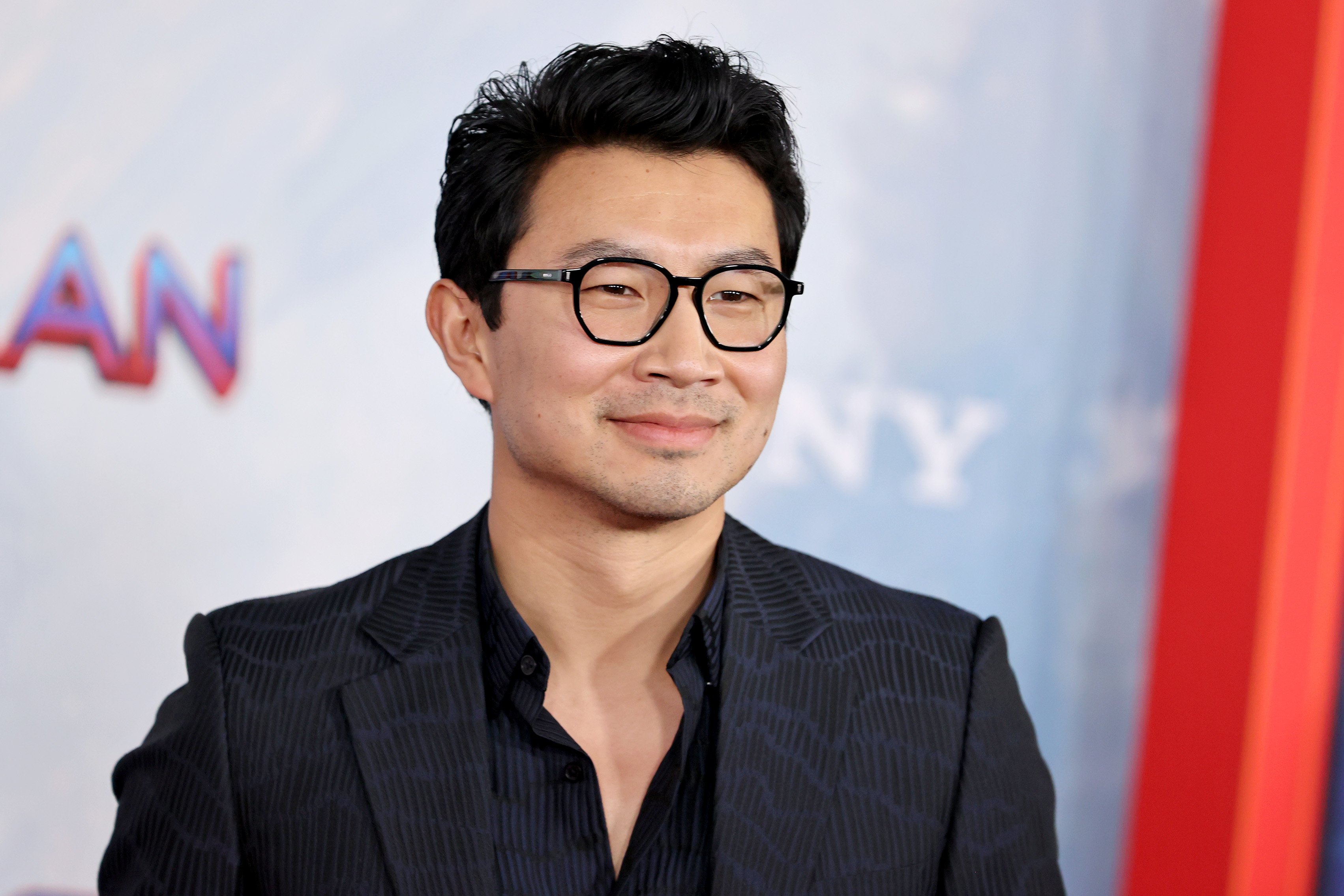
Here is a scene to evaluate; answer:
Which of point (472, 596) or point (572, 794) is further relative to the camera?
point (472, 596)

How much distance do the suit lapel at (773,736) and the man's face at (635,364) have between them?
0.76 feet

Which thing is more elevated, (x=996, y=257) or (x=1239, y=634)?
(x=996, y=257)

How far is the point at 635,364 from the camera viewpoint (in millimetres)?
1729

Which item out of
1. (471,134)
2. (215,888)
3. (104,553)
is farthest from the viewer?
(104,553)

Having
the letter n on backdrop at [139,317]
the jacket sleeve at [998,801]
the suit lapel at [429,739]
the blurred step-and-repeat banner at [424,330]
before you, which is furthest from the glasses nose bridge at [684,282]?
the letter n on backdrop at [139,317]

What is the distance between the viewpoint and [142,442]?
2.71 metres

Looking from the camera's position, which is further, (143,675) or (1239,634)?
(1239,634)

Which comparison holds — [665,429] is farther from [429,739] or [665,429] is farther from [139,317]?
[139,317]

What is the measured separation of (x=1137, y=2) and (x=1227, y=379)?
3.35ft

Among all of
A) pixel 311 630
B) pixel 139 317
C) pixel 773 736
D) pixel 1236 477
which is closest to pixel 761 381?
pixel 773 736

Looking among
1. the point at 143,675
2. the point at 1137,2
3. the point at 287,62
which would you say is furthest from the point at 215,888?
the point at 1137,2

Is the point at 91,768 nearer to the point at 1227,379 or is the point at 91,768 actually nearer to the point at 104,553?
the point at 104,553

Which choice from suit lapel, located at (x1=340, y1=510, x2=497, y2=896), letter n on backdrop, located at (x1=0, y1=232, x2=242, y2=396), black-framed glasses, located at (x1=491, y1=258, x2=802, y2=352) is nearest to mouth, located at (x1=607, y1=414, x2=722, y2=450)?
black-framed glasses, located at (x1=491, y1=258, x2=802, y2=352)

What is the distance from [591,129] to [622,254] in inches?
10.2
